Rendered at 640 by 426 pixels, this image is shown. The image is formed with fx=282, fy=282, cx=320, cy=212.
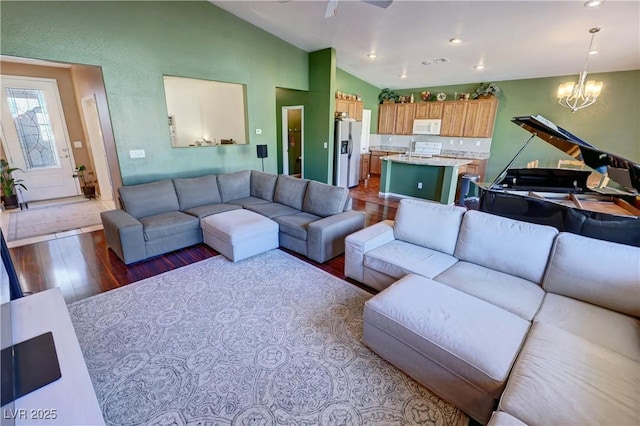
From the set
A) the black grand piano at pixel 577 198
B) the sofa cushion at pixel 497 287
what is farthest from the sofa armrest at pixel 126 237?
the black grand piano at pixel 577 198

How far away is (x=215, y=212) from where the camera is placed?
3.93 m

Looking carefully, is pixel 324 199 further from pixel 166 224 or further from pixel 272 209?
pixel 166 224

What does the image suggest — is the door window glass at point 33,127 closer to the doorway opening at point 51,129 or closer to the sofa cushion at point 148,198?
the doorway opening at point 51,129

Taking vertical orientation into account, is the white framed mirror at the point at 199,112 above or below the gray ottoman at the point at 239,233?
above

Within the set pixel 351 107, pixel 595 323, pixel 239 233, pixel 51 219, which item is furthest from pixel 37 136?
pixel 595 323

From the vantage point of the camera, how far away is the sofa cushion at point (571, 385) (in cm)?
112

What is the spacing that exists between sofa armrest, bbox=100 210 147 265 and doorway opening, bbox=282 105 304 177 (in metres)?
4.44

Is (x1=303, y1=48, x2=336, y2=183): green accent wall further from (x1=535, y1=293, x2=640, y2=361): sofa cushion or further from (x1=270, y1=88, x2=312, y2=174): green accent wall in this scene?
(x1=535, y1=293, x2=640, y2=361): sofa cushion

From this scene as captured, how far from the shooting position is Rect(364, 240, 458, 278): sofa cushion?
7.65 feet

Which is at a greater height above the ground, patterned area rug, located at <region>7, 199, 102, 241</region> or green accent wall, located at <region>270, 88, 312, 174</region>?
green accent wall, located at <region>270, 88, 312, 174</region>

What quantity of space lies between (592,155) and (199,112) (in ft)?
23.9

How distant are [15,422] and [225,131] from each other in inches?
253

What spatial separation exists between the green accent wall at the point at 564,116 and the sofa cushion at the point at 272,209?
5.64 metres

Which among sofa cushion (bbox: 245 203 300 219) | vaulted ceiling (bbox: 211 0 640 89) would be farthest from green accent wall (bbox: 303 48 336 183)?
sofa cushion (bbox: 245 203 300 219)
